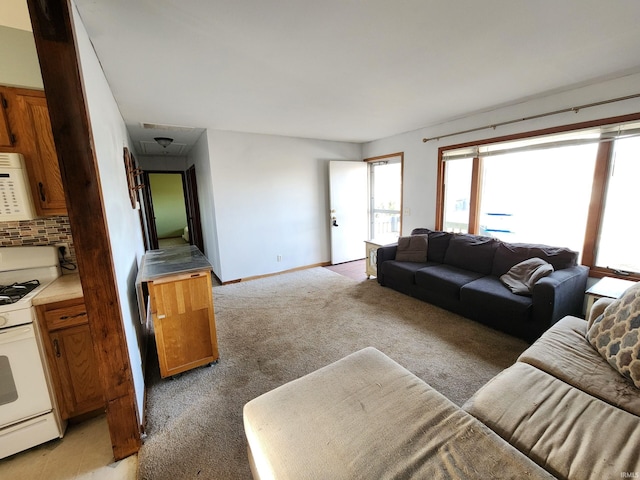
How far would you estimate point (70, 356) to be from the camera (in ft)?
5.23

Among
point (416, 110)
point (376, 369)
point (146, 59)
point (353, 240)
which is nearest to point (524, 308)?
point (376, 369)

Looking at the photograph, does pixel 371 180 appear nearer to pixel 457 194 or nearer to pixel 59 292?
pixel 457 194

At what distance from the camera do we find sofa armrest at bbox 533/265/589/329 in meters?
2.17

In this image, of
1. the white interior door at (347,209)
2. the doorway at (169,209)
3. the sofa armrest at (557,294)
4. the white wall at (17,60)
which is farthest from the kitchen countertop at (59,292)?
the doorway at (169,209)

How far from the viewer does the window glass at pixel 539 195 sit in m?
2.70

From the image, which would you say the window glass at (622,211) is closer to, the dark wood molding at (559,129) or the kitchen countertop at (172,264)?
the dark wood molding at (559,129)

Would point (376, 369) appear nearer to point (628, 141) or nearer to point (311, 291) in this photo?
point (311, 291)

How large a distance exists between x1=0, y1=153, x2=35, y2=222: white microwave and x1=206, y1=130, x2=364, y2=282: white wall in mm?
2220

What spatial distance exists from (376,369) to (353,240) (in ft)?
13.1

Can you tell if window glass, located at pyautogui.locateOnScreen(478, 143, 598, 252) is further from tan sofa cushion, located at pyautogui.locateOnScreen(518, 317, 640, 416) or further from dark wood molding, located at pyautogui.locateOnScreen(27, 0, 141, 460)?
dark wood molding, located at pyautogui.locateOnScreen(27, 0, 141, 460)

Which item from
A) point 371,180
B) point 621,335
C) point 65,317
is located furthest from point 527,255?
point 65,317

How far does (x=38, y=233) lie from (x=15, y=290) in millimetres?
476

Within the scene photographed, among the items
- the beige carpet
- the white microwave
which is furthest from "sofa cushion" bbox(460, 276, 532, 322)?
the white microwave

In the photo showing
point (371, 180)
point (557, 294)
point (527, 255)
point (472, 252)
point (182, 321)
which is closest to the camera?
point (182, 321)
